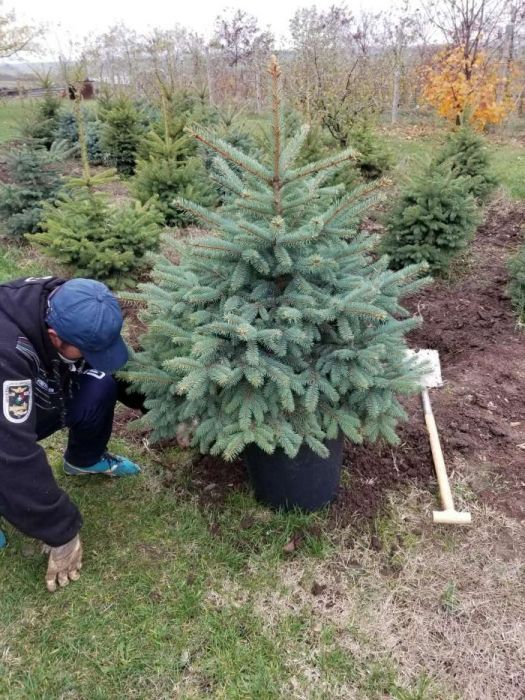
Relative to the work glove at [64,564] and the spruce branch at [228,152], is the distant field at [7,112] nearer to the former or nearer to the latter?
the spruce branch at [228,152]

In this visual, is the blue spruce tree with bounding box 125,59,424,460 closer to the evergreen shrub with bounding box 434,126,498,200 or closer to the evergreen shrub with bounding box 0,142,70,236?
the evergreen shrub with bounding box 0,142,70,236

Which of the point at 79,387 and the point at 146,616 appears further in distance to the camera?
the point at 79,387

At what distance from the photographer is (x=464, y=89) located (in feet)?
33.3

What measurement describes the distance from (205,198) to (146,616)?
16.1 feet

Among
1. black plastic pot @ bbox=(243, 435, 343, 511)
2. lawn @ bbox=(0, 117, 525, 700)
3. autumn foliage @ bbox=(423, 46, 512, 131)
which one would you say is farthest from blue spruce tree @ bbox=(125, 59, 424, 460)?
autumn foliage @ bbox=(423, 46, 512, 131)

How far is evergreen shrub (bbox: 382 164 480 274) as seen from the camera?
5.07 meters

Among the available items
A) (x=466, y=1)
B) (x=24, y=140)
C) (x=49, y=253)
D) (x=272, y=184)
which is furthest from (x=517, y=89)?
(x=272, y=184)

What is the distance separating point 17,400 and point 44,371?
332mm

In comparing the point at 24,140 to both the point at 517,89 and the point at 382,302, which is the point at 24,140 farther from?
the point at 517,89

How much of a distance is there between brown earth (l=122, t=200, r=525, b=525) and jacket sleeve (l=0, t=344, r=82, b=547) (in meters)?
0.94

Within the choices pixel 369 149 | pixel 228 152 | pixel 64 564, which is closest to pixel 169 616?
pixel 64 564

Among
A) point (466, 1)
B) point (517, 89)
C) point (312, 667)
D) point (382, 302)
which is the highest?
point (466, 1)

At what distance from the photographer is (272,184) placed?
7.27ft

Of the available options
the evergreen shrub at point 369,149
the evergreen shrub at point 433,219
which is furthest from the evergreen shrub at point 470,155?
the evergreen shrub at point 433,219
